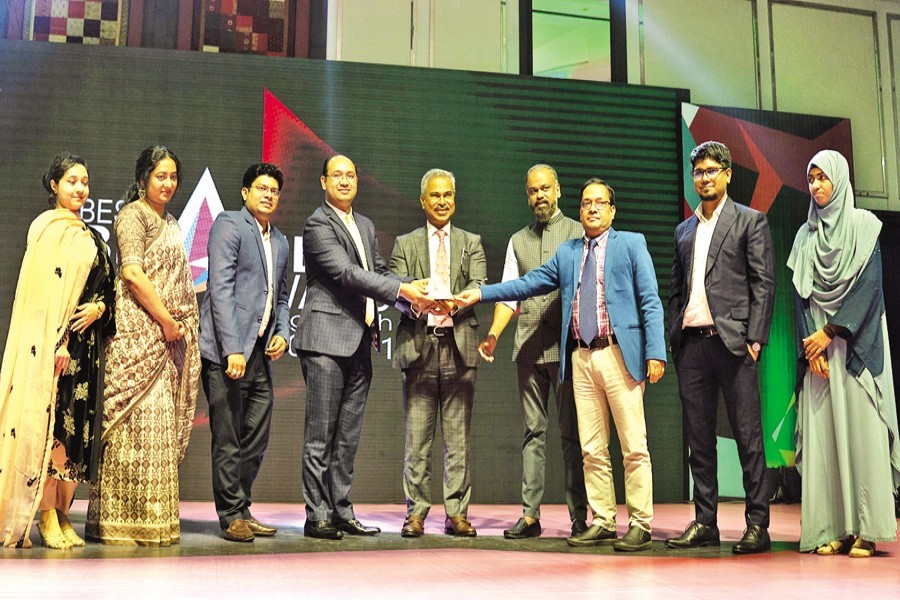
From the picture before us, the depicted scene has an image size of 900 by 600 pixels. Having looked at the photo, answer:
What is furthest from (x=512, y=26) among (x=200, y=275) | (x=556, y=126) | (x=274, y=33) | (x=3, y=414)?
(x=3, y=414)

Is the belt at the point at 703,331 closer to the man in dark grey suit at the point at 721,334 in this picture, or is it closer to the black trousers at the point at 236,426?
the man in dark grey suit at the point at 721,334

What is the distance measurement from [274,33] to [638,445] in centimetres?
423

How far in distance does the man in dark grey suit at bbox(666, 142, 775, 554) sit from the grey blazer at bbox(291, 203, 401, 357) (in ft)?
4.17

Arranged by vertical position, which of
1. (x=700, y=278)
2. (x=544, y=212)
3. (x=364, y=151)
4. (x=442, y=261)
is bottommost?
(x=700, y=278)

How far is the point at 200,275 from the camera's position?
5.37 meters

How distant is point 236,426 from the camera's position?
3582 millimetres

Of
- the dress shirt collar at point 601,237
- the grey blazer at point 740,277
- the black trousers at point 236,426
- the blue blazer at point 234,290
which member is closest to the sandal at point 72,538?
the black trousers at point 236,426

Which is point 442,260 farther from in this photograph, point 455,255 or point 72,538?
point 72,538

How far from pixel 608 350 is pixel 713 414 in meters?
0.56

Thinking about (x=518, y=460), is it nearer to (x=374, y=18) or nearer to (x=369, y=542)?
(x=369, y=542)

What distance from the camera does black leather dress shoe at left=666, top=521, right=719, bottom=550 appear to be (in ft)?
11.4

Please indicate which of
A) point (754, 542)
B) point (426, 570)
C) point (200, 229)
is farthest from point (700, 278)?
point (200, 229)

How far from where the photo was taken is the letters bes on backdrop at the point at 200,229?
537 cm

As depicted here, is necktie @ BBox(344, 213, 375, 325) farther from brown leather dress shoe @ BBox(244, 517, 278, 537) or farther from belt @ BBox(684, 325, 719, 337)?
belt @ BBox(684, 325, 719, 337)
